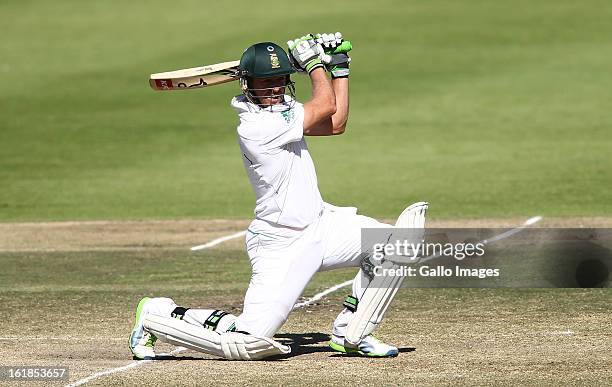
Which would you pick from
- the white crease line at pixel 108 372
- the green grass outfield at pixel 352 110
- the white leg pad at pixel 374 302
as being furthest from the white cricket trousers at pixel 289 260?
the green grass outfield at pixel 352 110

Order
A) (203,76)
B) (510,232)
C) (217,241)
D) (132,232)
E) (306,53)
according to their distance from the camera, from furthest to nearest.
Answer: (132,232)
(217,241)
(510,232)
(203,76)
(306,53)

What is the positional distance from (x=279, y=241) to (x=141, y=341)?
110 centimetres

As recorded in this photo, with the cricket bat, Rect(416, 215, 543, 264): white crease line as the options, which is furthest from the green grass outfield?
the cricket bat

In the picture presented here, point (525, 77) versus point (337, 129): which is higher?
point (337, 129)

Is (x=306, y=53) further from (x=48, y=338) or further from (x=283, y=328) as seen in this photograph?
(x=48, y=338)

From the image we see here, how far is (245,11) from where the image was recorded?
35406 millimetres

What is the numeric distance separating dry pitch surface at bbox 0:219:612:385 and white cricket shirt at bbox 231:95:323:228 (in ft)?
3.18

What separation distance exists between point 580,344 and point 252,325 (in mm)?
2167

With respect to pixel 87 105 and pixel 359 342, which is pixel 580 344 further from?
pixel 87 105

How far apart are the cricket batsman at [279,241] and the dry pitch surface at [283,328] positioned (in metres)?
0.18

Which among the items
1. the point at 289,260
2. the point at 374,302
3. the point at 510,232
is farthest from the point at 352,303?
the point at 510,232

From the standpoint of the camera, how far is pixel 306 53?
8234 mm

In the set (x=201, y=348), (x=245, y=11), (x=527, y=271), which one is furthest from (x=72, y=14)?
(x=201, y=348)

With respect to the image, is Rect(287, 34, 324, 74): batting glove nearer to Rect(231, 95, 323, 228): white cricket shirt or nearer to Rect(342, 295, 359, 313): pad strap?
Rect(231, 95, 323, 228): white cricket shirt
